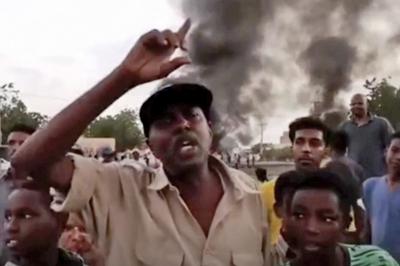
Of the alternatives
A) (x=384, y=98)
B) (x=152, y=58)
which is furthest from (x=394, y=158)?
(x=384, y=98)

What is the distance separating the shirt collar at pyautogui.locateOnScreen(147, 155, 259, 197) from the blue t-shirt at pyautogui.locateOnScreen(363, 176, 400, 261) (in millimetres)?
1818

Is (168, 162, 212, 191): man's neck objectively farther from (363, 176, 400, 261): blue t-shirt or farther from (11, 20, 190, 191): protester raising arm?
(363, 176, 400, 261): blue t-shirt

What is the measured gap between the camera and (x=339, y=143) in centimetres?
714

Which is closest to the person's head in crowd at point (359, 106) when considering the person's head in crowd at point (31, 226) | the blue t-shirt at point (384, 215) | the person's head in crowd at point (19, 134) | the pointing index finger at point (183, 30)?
the blue t-shirt at point (384, 215)

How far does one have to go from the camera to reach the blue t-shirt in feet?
15.1

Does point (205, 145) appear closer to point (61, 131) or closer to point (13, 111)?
point (61, 131)

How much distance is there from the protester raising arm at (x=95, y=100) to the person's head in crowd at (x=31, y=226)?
0.20 feet

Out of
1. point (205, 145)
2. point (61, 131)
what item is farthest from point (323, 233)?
point (61, 131)

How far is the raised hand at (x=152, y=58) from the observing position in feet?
8.43

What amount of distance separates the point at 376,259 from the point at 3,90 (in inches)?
1622

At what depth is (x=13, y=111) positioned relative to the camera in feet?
136


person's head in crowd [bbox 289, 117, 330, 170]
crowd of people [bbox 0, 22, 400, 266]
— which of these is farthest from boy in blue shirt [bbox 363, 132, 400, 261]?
crowd of people [bbox 0, 22, 400, 266]

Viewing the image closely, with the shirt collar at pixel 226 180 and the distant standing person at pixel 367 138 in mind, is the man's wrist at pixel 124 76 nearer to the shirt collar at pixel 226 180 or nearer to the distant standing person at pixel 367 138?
the shirt collar at pixel 226 180

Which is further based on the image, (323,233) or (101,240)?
(101,240)
